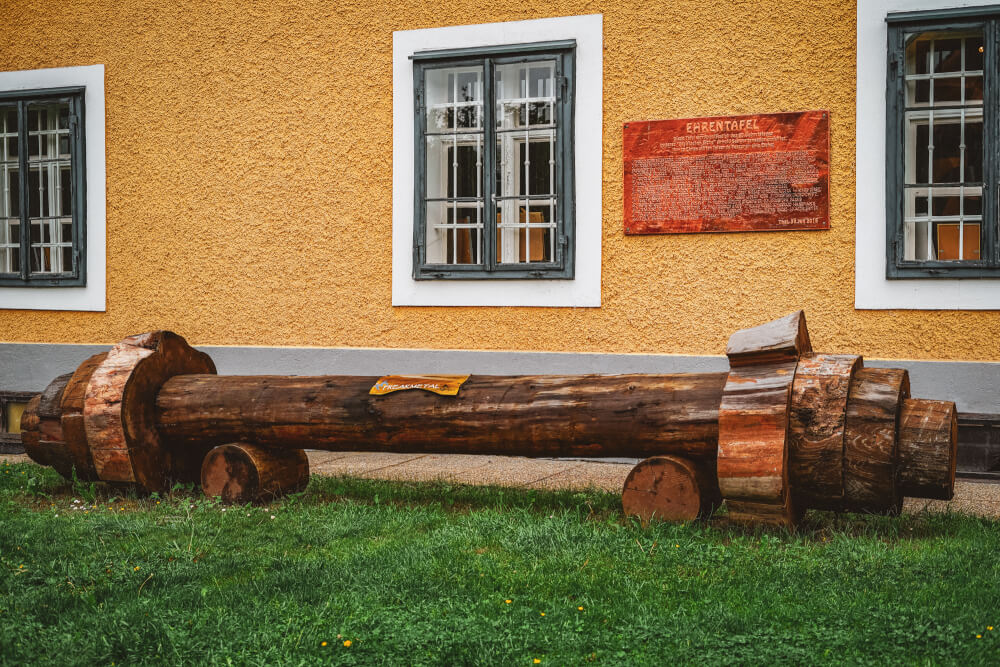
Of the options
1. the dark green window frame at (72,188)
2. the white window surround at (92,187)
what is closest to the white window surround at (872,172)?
the white window surround at (92,187)

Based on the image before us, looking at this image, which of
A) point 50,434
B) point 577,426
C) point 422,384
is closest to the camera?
point 577,426

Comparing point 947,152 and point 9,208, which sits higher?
point 947,152

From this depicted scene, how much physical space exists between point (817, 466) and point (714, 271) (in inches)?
124

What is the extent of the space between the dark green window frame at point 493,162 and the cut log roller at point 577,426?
2.40m

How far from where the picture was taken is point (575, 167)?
24.3ft

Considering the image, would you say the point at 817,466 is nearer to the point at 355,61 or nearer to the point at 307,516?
the point at 307,516

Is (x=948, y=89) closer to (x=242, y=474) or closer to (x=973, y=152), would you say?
(x=973, y=152)

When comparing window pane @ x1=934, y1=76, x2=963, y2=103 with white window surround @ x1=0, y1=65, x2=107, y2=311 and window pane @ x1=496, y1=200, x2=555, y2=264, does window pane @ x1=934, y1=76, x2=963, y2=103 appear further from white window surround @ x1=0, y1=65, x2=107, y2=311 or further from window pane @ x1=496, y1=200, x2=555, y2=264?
white window surround @ x1=0, y1=65, x2=107, y2=311

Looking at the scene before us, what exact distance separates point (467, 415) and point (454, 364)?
2.89 metres

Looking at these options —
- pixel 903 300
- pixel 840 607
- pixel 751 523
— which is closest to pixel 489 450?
pixel 751 523

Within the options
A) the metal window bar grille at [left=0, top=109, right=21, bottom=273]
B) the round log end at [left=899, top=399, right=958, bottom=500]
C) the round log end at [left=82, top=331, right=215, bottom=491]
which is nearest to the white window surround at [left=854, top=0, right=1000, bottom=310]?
the round log end at [left=899, top=399, right=958, bottom=500]

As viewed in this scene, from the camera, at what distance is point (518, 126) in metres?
7.62

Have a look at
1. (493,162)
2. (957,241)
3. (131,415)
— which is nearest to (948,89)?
(957,241)

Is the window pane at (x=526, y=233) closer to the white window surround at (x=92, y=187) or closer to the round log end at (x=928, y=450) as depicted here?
the white window surround at (x=92, y=187)
